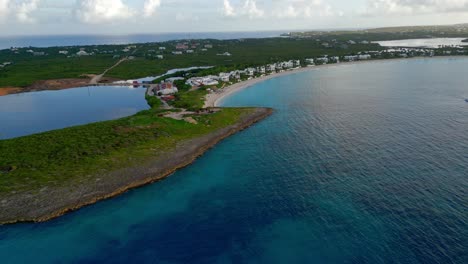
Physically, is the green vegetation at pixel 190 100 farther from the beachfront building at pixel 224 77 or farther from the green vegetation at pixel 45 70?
the green vegetation at pixel 45 70

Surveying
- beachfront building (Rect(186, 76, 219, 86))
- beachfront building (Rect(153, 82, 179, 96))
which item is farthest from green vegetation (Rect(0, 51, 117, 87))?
beachfront building (Rect(186, 76, 219, 86))

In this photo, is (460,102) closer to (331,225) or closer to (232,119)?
(232,119)

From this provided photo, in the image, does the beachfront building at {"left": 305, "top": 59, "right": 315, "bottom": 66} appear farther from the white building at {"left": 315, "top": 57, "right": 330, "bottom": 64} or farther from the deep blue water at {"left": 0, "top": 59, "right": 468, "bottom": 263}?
the deep blue water at {"left": 0, "top": 59, "right": 468, "bottom": 263}

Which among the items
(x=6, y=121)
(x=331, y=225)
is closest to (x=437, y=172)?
(x=331, y=225)

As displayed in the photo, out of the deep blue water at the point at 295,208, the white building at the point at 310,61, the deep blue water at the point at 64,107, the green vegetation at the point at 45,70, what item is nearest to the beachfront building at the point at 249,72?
the white building at the point at 310,61

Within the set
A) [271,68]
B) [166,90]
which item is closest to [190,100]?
[166,90]
